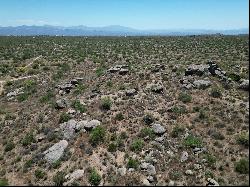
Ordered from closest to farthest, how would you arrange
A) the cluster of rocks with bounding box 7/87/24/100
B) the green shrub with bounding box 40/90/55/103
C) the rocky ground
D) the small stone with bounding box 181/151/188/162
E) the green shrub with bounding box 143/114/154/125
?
the rocky ground, the small stone with bounding box 181/151/188/162, the green shrub with bounding box 143/114/154/125, the green shrub with bounding box 40/90/55/103, the cluster of rocks with bounding box 7/87/24/100

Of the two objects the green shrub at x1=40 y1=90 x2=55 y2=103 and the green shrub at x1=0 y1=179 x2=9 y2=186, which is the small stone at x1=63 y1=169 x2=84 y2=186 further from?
the green shrub at x1=40 y1=90 x2=55 y2=103

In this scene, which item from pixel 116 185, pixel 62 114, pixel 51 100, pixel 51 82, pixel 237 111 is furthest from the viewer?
pixel 51 82

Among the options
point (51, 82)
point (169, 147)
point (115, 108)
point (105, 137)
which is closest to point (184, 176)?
point (169, 147)

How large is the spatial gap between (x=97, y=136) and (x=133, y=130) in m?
3.14

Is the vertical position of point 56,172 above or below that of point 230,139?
below

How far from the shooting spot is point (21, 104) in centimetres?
4056

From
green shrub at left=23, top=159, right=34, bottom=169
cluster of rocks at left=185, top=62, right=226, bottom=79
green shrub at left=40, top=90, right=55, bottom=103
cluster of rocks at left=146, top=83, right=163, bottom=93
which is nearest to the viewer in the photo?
green shrub at left=23, top=159, right=34, bottom=169

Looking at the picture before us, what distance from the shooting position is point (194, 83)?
37.2 m

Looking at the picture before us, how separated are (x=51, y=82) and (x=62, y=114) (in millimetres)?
16838

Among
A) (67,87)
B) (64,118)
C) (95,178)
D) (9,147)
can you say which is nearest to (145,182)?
(95,178)

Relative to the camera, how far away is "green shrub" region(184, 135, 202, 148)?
26.0 meters

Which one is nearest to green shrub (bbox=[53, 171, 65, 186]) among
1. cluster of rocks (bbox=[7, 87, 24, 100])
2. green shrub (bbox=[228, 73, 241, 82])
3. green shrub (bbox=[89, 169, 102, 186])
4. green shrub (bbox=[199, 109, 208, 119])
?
green shrub (bbox=[89, 169, 102, 186])

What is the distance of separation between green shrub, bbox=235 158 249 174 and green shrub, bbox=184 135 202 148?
3336mm

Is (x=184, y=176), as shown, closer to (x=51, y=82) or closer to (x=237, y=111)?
(x=237, y=111)
